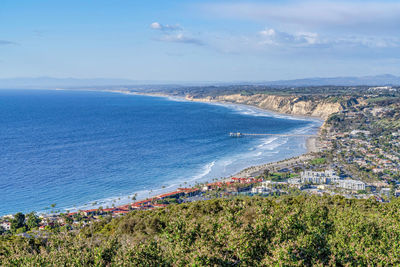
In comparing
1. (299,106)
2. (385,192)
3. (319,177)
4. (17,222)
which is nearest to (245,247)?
(17,222)

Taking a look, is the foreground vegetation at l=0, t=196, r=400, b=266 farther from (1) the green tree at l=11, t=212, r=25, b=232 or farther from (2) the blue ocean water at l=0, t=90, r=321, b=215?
(2) the blue ocean water at l=0, t=90, r=321, b=215

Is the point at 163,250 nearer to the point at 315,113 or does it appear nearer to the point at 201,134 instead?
the point at 201,134

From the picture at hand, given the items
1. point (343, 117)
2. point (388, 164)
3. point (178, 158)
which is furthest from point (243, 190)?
point (343, 117)

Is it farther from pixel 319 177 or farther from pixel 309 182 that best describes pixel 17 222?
pixel 319 177

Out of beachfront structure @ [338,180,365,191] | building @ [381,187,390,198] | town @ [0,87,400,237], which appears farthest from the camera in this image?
beachfront structure @ [338,180,365,191]

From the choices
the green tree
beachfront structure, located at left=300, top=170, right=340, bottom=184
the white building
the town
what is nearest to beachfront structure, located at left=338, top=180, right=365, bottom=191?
the town
